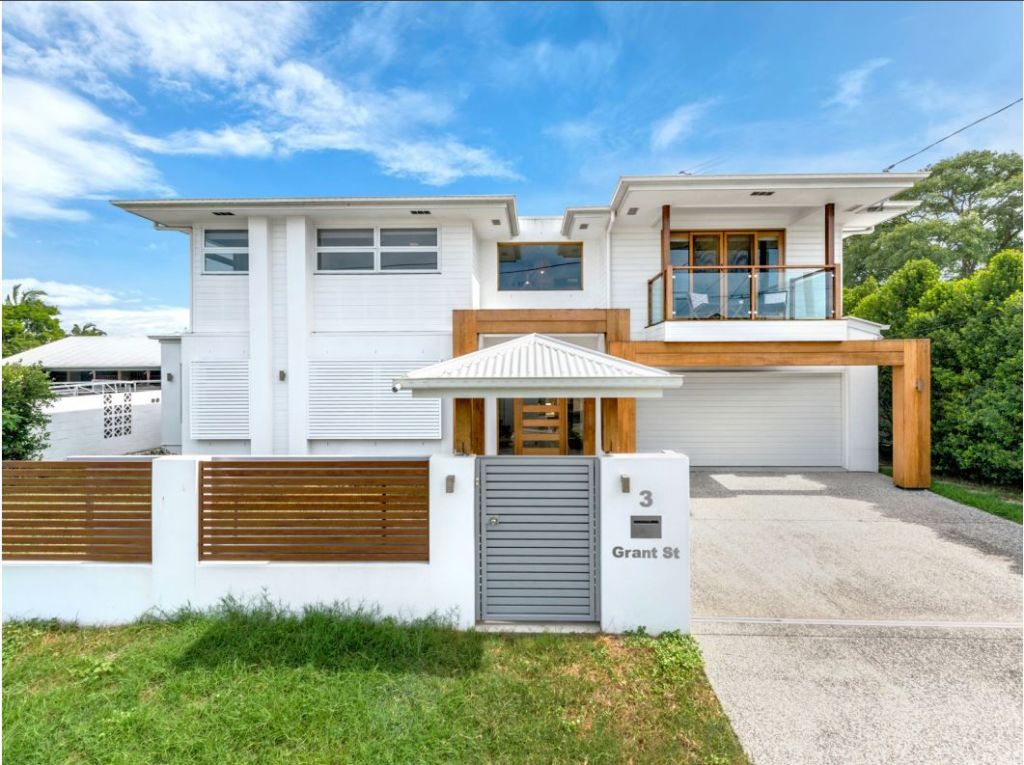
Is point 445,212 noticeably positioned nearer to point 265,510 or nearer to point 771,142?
point 265,510

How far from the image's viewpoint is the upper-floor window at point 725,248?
33.7 ft

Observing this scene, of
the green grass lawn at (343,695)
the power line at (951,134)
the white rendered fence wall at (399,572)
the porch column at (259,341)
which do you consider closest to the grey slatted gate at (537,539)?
the white rendered fence wall at (399,572)

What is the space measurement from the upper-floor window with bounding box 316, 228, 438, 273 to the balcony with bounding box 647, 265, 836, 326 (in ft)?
17.0

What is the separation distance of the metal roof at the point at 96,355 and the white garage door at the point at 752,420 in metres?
29.1

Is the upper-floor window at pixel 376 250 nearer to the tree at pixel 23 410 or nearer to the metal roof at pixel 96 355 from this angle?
the tree at pixel 23 410

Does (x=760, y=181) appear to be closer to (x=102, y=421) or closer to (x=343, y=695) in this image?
(x=343, y=695)

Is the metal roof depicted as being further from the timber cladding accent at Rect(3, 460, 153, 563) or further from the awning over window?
the awning over window

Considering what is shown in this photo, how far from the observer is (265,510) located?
398 centimetres

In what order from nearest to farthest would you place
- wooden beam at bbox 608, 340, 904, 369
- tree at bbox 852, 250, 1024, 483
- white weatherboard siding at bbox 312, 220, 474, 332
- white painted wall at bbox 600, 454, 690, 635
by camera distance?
white painted wall at bbox 600, 454, 690, 635, tree at bbox 852, 250, 1024, 483, wooden beam at bbox 608, 340, 904, 369, white weatherboard siding at bbox 312, 220, 474, 332

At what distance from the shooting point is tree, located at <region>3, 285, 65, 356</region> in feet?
96.9

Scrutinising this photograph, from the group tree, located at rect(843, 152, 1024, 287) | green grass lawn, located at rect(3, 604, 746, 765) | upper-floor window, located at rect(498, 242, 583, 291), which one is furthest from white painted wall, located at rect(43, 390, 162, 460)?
tree, located at rect(843, 152, 1024, 287)

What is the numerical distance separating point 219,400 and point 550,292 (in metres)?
7.84

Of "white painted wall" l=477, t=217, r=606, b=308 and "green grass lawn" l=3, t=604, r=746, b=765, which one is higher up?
"white painted wall" l=477, t=217, r=606, b=308

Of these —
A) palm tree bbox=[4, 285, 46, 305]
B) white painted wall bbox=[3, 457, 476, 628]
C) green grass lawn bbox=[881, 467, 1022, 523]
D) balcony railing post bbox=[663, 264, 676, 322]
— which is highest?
palm tree bbox=[4, 285, 46, 305]
